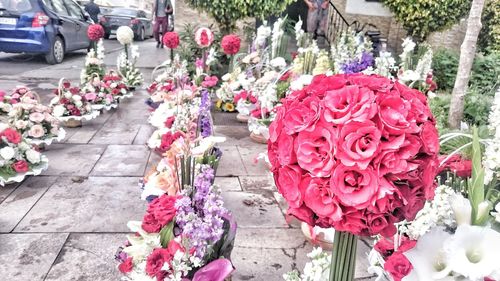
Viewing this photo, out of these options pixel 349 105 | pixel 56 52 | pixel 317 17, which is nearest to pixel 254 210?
pixel 349 105

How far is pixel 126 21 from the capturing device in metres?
17.5

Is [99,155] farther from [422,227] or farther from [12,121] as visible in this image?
[422,227]

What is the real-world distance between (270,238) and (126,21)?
16707mm

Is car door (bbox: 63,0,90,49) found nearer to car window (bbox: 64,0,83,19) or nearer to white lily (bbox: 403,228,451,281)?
car window (bbox: 64,0,83,19)

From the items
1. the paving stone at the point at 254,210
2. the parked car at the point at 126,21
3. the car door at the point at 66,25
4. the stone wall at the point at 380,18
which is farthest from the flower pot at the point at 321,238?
the parked car at the point at 126,21

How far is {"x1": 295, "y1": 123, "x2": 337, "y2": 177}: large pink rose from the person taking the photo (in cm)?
90

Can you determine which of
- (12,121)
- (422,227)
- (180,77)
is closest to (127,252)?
(422,227)

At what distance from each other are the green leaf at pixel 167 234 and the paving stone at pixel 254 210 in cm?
111

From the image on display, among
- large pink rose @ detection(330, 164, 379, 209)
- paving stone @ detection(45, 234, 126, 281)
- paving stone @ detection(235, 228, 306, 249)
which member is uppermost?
large pink rose @ detection(330, 164, 379, 209)

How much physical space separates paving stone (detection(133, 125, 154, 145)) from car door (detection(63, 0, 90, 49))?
23.6 feet

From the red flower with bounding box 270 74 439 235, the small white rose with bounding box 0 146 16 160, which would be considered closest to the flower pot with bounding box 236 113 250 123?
the small white rose with bounding box 0 146 16 160

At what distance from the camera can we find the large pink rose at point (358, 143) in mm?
875

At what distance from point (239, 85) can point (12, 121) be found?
281cm

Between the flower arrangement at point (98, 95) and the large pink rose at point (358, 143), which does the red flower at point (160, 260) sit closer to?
the large pink rose at point (358, 143)
